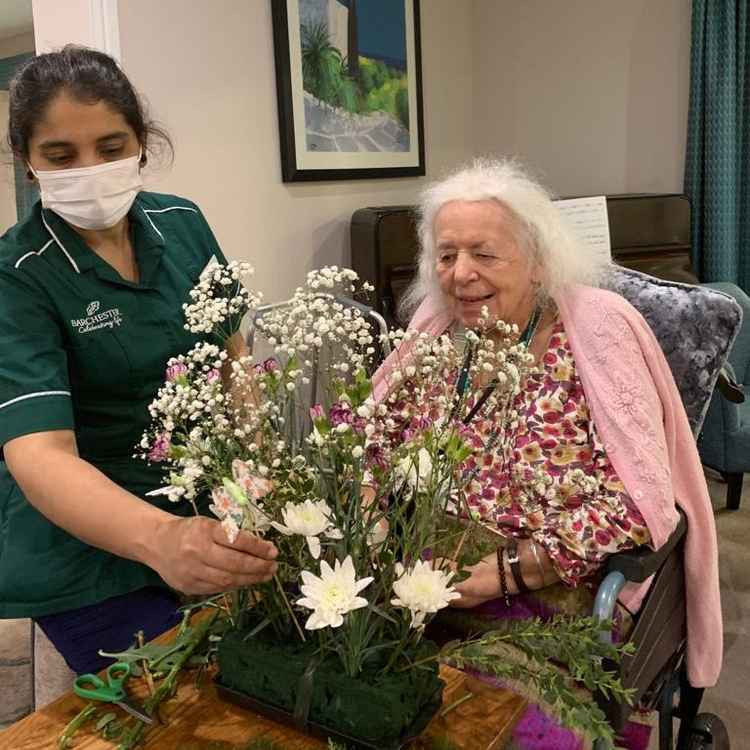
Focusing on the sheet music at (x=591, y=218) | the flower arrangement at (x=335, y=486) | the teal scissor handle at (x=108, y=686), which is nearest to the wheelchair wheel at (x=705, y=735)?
the flower arrangement at (x=335, y=486)

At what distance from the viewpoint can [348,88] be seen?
3141mm

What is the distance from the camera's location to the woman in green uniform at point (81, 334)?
1.12m

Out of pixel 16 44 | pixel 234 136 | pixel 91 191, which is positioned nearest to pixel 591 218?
pixel 234 136

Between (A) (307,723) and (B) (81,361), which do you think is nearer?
(A) (307,723)

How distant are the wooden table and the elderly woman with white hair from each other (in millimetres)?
213

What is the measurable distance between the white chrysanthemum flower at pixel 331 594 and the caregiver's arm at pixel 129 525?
0.05 metres

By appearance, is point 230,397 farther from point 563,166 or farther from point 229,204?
point 563,166

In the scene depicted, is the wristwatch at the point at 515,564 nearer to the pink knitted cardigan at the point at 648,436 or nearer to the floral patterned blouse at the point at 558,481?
the floral patterned blouse at the point at 558,481

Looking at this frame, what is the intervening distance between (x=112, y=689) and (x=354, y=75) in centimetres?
271

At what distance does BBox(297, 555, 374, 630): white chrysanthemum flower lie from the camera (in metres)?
0.76

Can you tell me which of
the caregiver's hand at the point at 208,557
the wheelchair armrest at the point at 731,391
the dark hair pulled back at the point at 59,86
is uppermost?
the dark hair pulled back at the point at 59,86

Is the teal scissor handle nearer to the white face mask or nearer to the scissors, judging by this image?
the scissors

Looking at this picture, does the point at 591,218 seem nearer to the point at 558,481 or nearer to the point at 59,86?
the point at 558,481

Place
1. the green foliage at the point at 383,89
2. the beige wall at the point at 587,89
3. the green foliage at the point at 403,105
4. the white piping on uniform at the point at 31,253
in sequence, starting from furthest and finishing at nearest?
the beige wall at the point at 587,89, the green foliage at the point at 403,105, the green foliage at the point at 383,89, the white piping on uniform at the point at 31,253
